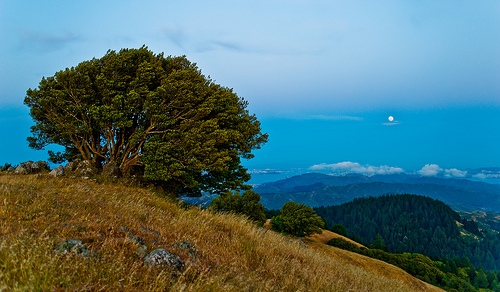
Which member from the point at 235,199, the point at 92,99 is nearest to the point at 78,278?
the point at 92,99

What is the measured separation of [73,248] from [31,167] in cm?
1978

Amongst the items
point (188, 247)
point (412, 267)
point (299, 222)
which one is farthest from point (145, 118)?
point (412, 267)

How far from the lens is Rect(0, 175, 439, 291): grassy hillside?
4578mm

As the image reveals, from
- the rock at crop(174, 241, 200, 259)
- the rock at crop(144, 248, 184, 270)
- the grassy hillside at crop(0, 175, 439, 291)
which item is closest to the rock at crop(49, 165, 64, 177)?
the grassy hillside at crop(0, 175, 439, 291)

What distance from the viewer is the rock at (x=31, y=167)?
20.0m

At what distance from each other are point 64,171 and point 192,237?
14850 mm

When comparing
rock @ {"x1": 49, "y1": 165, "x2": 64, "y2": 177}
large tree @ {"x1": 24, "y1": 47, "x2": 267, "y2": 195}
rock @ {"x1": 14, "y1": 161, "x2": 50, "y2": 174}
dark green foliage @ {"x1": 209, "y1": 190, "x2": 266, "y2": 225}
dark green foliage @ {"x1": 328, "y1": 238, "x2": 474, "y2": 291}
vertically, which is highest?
large tree @ {"x1": 24, "y1": 47, "x2": 267, "y2": 195}

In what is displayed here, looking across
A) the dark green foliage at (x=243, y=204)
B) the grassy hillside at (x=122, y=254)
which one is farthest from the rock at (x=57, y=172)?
the dark green foliage at (x=243, y=204)

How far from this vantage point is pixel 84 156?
86.1 ft

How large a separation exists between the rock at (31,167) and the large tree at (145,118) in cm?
325

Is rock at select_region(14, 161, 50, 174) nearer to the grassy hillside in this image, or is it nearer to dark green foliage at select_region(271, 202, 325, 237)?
the grassy hillside

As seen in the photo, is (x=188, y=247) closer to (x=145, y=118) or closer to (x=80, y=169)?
(x=80, y=169)

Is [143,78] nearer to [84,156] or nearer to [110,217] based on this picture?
[84,156]

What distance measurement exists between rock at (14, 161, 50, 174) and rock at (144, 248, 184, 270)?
60.5 ft
